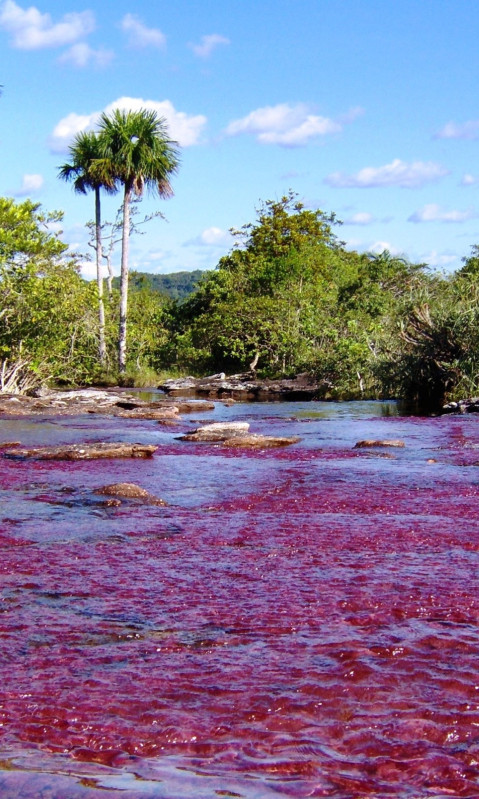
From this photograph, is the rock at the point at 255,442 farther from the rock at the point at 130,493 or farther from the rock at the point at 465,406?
the rock at the point at 465,406

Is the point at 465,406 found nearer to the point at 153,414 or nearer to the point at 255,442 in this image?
the point at 153,414

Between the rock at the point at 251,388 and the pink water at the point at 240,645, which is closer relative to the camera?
the pink water at the point at 240,645

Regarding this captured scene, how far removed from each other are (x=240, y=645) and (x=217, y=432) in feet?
33.9

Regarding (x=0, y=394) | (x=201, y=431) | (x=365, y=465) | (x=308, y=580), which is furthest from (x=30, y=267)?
(x=308, y=580)

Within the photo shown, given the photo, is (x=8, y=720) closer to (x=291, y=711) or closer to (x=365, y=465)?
(x=291, y=711)

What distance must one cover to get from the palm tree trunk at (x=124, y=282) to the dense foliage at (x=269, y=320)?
0.67 metres

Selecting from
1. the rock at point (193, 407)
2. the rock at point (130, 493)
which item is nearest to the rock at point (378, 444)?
the rock at point (130, 493)

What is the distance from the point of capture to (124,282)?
35406 millimetres

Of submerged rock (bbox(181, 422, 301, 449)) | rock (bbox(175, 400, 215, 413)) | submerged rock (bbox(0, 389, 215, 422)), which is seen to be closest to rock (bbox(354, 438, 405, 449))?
submerged rock (bbox(181, 422, 301, 449))

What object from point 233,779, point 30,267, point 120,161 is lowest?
point 233,779

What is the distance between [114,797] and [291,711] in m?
0.98

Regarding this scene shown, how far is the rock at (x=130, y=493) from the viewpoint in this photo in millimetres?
8172

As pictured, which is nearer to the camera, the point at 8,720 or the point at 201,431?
the point at 8,720

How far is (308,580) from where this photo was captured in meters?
5.41
